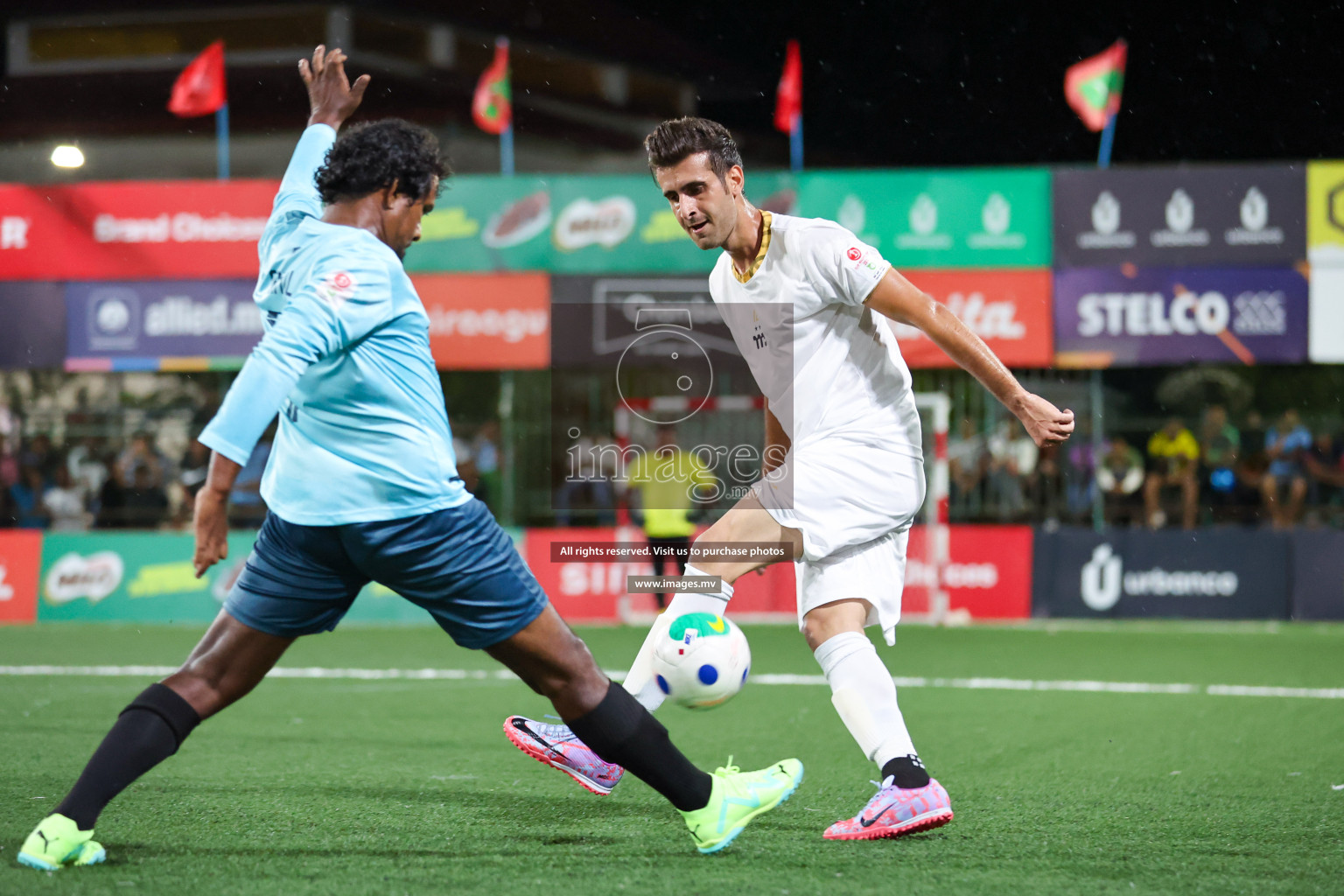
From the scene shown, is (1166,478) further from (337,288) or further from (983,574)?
(337,288)

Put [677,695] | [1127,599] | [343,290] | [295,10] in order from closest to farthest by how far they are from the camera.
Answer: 1. [343,290]
2. [677,695]
3. [1127,599]
4. [295,10]

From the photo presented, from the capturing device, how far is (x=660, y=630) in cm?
426

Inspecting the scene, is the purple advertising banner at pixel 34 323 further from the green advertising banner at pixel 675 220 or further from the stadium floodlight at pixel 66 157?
the stadium floodlight at pixel 66 157

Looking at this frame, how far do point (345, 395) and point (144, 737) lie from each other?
110cm

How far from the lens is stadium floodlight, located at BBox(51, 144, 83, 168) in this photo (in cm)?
2186

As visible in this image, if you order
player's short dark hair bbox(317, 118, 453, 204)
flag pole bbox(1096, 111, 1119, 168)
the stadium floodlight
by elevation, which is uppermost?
the stadium floodlight

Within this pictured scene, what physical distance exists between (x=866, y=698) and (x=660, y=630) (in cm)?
71

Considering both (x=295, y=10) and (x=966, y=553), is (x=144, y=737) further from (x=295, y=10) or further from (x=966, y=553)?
(x=295, y=10)

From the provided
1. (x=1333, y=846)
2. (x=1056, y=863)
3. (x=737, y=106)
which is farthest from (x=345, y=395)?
(x=737, y=106)

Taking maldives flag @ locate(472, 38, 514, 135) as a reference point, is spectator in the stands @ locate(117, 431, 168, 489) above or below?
below

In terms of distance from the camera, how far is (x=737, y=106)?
1490 inches

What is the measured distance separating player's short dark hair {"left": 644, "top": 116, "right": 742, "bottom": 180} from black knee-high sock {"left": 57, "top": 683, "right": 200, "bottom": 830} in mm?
2257

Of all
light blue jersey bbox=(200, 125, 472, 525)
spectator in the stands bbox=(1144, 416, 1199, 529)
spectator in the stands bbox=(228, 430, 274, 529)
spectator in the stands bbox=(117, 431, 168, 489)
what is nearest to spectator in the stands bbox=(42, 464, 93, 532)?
spectator in the stands bbox=(117, 431, 168, 489)

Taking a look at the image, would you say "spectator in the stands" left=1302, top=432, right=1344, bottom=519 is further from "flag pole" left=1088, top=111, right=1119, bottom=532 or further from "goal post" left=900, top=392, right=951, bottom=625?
"goal post" left=900, top=392, right=951, bottom=625
